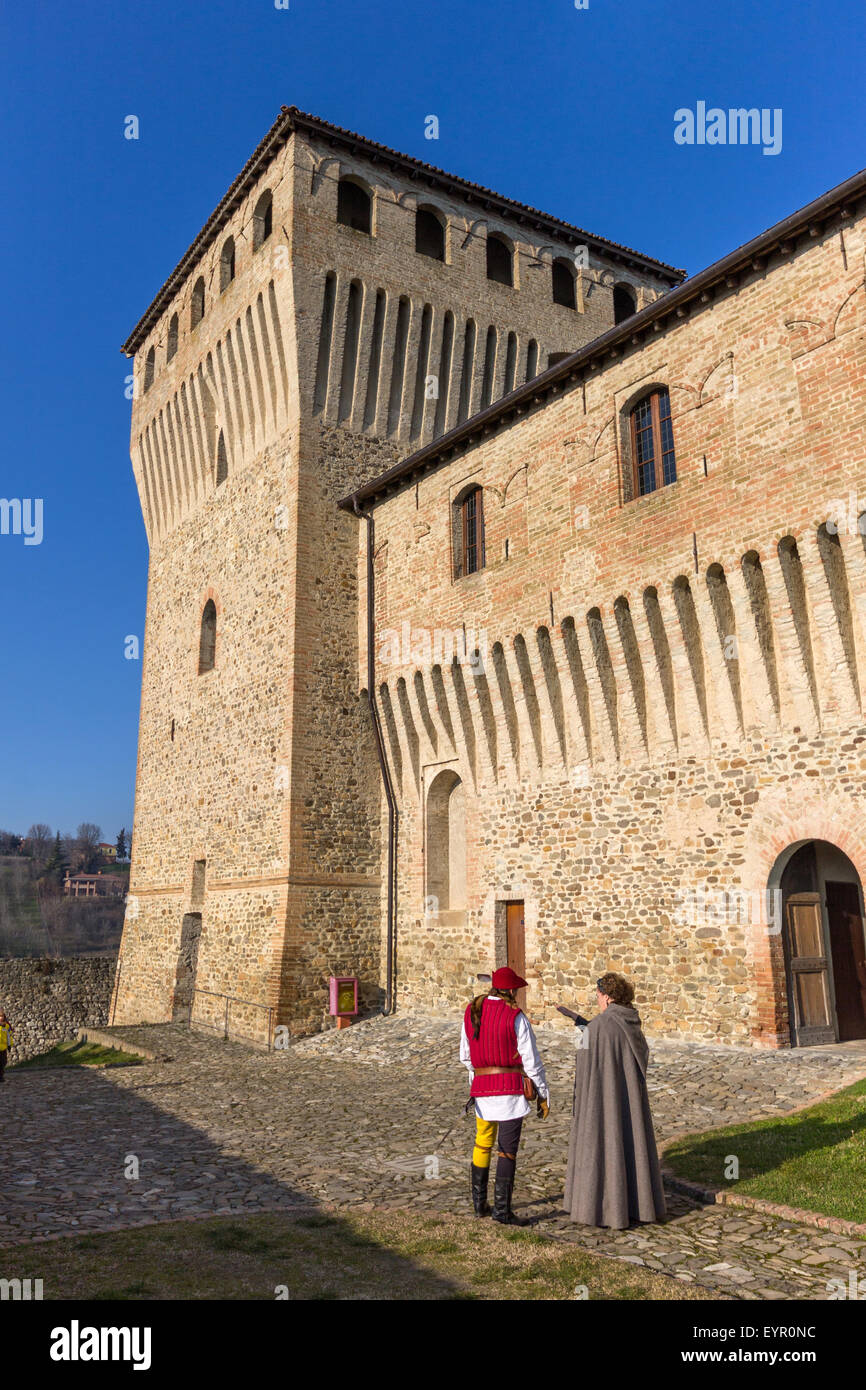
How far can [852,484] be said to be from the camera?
35.1 feet

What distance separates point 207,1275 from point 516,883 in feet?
34.1

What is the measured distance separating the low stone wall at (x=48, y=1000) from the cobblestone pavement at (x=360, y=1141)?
1365 cm

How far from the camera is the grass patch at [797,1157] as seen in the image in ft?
20.4

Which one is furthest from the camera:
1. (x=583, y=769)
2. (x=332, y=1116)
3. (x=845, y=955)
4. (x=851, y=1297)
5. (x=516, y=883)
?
(x=516, y=883)

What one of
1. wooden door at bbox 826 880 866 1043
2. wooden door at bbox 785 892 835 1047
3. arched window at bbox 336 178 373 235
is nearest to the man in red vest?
wooden door at bbox 785 892 835 1047

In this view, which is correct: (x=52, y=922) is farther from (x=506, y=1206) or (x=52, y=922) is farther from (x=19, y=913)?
(x=506, y=1206)

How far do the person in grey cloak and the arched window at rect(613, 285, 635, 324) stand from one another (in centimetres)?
2297

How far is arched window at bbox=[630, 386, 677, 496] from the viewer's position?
1339cm

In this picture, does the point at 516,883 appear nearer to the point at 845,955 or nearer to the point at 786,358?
the point at 845,955

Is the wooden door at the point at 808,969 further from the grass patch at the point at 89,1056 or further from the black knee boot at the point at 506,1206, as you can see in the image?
the grass patch at the point at 89,1056

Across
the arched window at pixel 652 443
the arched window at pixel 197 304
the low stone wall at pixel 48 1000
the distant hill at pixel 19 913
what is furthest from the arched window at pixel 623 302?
the distant hill at pixel 19 913

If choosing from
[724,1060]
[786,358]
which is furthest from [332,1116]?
[786,358]

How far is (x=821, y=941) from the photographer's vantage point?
11938 millimetres

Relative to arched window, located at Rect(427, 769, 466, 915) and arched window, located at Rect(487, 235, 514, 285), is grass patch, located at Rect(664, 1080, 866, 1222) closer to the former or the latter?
arched window, located at Rect(427, 769, 466, 915)
